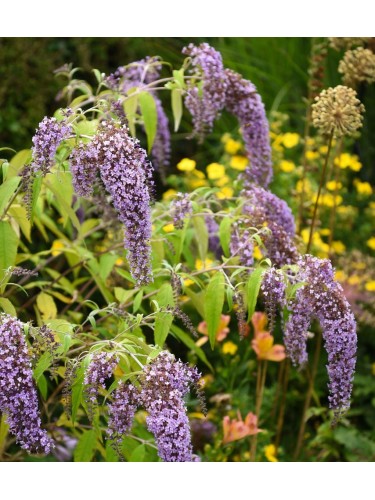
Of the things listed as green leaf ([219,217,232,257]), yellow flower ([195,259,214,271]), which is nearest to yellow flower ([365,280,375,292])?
yellow flower ([195,259,214,271])

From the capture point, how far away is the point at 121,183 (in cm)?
250

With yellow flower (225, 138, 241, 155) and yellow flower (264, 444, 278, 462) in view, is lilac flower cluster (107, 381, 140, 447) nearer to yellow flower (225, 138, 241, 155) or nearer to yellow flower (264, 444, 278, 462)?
yellow flower (264, 444, 278, 462)

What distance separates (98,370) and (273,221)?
1.08 metres

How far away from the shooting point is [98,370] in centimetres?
245

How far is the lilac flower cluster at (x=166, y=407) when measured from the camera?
7.82ft

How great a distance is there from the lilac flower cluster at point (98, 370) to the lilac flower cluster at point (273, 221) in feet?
2.60

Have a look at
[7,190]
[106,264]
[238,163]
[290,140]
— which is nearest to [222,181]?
[238,163]

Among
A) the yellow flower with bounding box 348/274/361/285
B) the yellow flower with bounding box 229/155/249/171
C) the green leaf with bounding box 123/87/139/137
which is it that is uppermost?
the green leaf with bounding box 123/87/139/137

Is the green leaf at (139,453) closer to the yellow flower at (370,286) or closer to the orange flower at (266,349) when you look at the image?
the orange flower at (266,349)

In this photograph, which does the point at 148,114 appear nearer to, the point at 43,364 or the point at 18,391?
the point at 43,364

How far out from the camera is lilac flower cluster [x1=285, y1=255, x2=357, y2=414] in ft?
8.73

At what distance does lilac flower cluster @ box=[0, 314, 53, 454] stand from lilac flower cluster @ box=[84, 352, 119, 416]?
16cm

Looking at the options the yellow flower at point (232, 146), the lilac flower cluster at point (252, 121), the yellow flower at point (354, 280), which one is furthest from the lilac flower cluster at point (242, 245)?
the yellow flower at point (232, 146)
